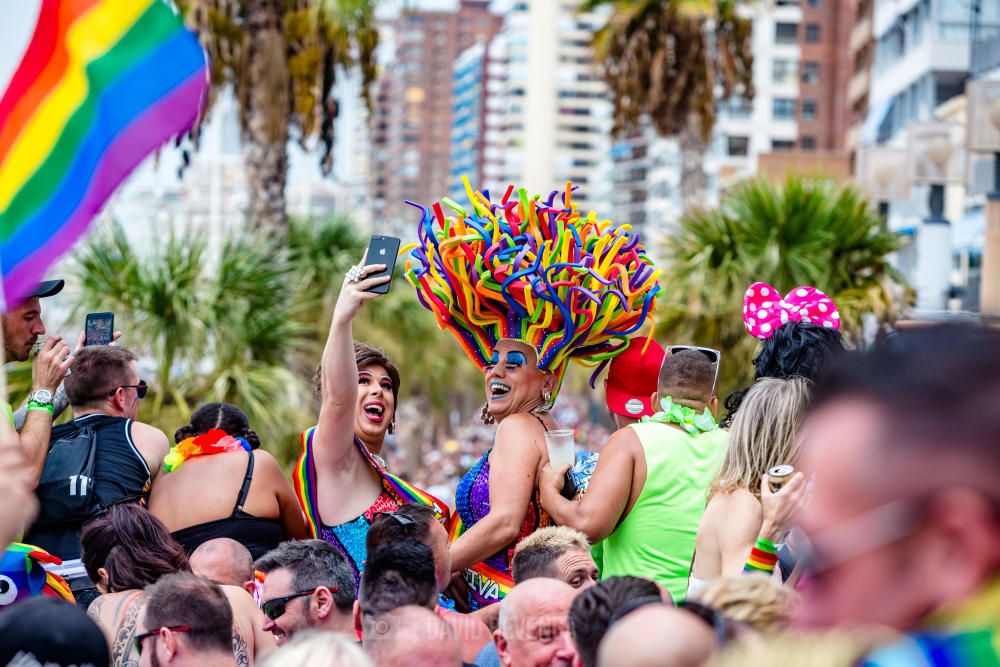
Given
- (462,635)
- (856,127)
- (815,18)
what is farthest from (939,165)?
(815,18)

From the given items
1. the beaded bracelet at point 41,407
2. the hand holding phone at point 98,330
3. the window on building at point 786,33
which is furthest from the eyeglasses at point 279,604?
the window on building at point 786,33

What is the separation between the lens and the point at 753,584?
2.36 metres

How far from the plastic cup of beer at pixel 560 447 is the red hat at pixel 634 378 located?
0.67 meters

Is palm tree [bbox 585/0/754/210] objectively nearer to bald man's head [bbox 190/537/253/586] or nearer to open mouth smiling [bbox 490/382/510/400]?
open mouth smiling [bbox 490/382/510/400]

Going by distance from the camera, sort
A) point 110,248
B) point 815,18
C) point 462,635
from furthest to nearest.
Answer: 1. point 815,18
2. point 110,248
3. point 462,635

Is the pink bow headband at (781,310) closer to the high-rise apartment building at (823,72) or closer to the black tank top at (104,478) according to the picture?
the black tank top at (104,478)

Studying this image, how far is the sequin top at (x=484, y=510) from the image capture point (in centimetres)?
457

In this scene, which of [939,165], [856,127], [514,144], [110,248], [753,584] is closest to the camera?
[753,584]

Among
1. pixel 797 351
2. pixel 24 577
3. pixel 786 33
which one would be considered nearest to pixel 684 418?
pixel 797 351

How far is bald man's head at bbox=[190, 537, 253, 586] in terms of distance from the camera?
15.0 feet

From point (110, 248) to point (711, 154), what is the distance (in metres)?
85.6

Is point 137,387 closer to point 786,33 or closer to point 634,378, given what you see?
point 634,378

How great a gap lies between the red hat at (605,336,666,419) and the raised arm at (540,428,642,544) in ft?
1.95

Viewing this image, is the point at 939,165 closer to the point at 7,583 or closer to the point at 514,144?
the point at 7,583
